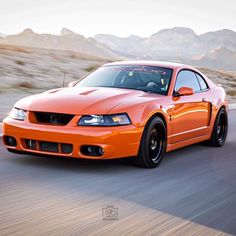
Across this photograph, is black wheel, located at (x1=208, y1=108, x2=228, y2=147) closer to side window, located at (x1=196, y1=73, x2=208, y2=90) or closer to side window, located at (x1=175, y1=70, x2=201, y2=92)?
side window, located at (x1=196, y1=73, x2=208, y2=90)

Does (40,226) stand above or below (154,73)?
below

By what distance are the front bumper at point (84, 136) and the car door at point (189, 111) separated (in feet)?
3.80

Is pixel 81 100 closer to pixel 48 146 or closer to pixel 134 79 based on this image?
pixel 48 146

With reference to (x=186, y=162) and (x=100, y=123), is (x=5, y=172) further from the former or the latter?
(x=186, y=162)

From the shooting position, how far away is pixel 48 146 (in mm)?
6926

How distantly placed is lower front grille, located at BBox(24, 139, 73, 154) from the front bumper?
1.3 inches

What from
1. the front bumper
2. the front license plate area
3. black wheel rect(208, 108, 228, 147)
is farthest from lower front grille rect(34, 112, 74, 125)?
black wheel rect(208, 108, 228, 147)

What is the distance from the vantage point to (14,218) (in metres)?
4.71

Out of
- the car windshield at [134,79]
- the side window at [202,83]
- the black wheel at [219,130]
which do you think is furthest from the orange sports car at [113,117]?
the black wheel at [219,130]

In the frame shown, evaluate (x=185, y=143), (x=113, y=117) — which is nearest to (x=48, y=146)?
(x=113, y=117)

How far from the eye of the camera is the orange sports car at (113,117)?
22.5 feet

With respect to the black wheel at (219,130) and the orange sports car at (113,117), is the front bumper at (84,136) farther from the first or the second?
the black wheel at (219,130)

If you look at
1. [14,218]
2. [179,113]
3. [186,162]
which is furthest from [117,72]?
[14,218]

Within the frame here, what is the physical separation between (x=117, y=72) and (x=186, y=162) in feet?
5.55
